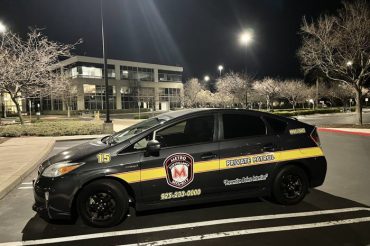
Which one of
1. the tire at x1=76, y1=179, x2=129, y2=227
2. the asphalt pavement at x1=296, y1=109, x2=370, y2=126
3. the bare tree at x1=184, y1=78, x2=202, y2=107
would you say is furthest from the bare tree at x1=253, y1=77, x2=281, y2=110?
the tire at x1=76, y1=179, x2=129, y2=227

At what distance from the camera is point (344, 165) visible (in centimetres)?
888

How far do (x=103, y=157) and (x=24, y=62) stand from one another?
19.3 metres

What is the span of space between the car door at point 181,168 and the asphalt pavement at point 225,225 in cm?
46

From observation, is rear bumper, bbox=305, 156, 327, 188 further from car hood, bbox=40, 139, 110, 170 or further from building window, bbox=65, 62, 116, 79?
building window, bbox=65, 62, 116, 79

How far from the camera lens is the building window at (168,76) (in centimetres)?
8579

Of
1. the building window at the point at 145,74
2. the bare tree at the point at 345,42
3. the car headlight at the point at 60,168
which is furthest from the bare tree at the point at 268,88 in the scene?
the car headlight at the point at 60,168

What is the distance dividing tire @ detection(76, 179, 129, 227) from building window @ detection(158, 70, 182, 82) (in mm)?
81821

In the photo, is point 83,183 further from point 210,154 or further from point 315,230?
point 315,230

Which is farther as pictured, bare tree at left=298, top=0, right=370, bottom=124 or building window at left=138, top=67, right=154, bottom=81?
building window at left=138, top=67, right=154, bottom=81

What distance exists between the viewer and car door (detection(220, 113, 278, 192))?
5.05 metres

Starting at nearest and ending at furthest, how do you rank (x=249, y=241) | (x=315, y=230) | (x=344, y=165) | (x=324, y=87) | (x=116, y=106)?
(x=249, y=241) < (x=315, y=230) < (x=344, y=165) < (x=324, y=87) < (x=116, y=106)

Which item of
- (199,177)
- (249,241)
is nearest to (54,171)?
(199,177)

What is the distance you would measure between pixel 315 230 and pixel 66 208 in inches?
134

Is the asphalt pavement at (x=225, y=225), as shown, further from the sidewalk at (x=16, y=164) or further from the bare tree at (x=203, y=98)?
the bare tree at (x=203, y=98)
